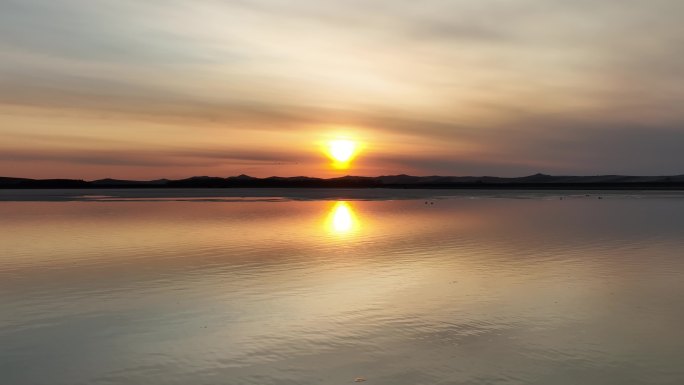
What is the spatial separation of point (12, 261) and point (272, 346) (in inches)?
661

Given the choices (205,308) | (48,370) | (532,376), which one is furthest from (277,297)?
(532,376)

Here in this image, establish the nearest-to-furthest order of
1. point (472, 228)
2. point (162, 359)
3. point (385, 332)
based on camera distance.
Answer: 1. point (162, 359)
2. point (385, 332)
3. point (472, 228)

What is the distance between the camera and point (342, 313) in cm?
1446

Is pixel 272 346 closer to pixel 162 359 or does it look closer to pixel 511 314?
pixel 162 359

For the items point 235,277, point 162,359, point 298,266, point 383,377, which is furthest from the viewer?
point 298,266

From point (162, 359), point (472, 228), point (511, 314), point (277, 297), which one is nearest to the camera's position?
point (162, 359)

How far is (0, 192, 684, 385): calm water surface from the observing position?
1033 centimetres

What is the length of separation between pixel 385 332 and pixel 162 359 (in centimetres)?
482

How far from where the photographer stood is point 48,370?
10.3 metres

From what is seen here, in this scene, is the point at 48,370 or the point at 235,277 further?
the point at 235,277

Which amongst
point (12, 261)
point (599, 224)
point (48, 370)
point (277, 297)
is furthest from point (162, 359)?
point (599, 224)

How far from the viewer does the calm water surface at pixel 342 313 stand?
33.9 feet

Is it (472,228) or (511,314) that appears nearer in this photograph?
(511,314)

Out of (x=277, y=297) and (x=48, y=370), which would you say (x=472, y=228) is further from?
(x=48, y=370)
